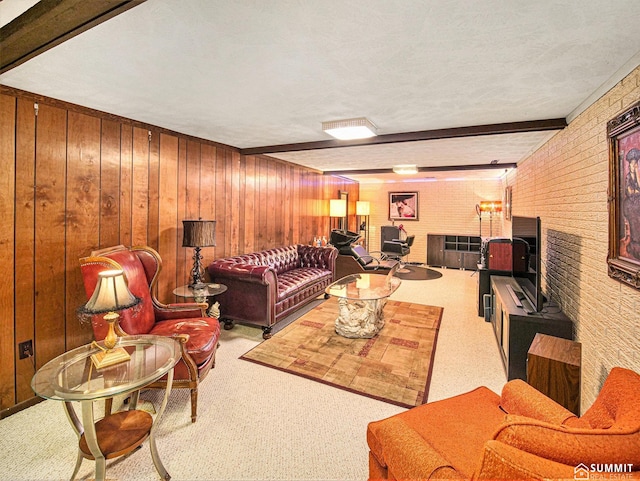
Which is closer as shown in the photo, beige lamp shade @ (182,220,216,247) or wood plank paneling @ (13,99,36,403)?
wood plank paneling @ (13,99,36,403)

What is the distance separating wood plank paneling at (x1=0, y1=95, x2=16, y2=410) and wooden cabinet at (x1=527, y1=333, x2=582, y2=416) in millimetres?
3746

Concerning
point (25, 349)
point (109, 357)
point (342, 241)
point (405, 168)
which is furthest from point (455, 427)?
point (405, 168)

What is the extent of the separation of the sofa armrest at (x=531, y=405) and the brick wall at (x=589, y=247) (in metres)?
0.68

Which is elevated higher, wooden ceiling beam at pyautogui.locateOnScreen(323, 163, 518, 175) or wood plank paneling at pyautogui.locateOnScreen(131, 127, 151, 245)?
wooden ceiling beam at pyautogui.locateOnScreen(323, 163, 518, 175)

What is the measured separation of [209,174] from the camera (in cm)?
414

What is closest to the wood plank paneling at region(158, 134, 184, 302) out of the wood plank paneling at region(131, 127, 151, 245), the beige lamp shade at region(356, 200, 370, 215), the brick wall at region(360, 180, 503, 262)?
the wood plank paneling at region(131, 127, 151, 245)

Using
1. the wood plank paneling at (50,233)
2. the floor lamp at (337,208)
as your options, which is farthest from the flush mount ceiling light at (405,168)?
the wood plank paneling at (50,233)

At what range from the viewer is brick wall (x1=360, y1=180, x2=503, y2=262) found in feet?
27.8

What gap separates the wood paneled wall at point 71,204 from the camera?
2344 mm

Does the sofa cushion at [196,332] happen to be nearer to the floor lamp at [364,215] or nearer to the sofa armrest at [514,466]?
the sofa armrest at [514,466]

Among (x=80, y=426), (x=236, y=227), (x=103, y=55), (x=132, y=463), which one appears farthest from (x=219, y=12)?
(x=236, y=227)

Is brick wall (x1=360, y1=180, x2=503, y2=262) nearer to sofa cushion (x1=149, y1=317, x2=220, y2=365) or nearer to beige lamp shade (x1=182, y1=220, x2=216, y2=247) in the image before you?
beige lamp shade (x1=182, y1=220, x2=216, y2=247)

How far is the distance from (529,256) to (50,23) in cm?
388

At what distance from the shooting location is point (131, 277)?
2588 millimetres
